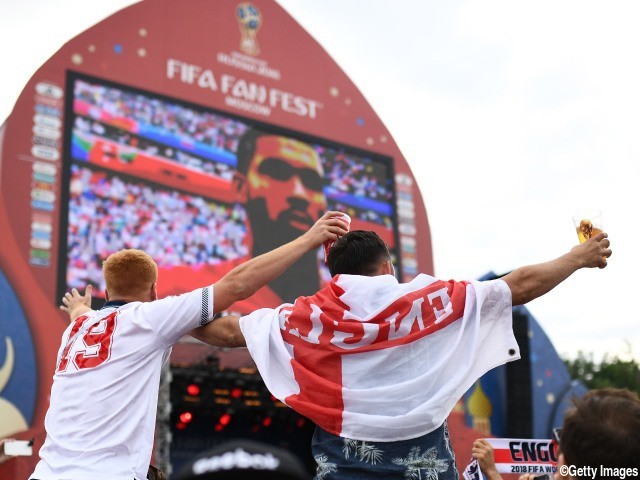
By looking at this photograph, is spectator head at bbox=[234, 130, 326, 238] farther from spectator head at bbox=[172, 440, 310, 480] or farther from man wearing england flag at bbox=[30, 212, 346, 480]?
spectator head at bbox=[172, 440, 310, 480]

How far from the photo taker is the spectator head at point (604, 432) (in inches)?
71.9

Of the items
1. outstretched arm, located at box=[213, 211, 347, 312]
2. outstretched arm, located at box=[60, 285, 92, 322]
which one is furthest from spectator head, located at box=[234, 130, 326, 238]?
outstretched arm, located at box=[213, 211, 347, 312]

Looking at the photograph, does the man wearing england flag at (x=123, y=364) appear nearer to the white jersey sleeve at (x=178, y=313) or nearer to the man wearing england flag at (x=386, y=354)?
the white jersey sleeve at (x=178, y=313)

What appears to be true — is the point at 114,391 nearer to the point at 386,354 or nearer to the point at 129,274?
the point at 129,274

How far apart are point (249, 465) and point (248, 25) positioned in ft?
44.6

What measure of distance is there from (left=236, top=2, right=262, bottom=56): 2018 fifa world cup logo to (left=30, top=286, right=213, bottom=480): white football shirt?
1166 cm

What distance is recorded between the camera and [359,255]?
114 inches

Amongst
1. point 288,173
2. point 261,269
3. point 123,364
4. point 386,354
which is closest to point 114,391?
point 123,364

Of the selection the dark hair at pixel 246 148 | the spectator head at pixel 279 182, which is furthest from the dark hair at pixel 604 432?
the dark hair at pixel 246 148

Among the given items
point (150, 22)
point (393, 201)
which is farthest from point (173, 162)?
point (393, 201)

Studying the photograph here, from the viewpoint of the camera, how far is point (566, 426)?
6.30ft

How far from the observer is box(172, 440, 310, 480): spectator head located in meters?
1.33

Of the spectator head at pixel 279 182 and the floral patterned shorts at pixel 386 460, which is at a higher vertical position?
the spectator head at pixel 279 182

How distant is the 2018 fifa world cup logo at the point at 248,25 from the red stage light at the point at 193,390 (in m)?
5.65
